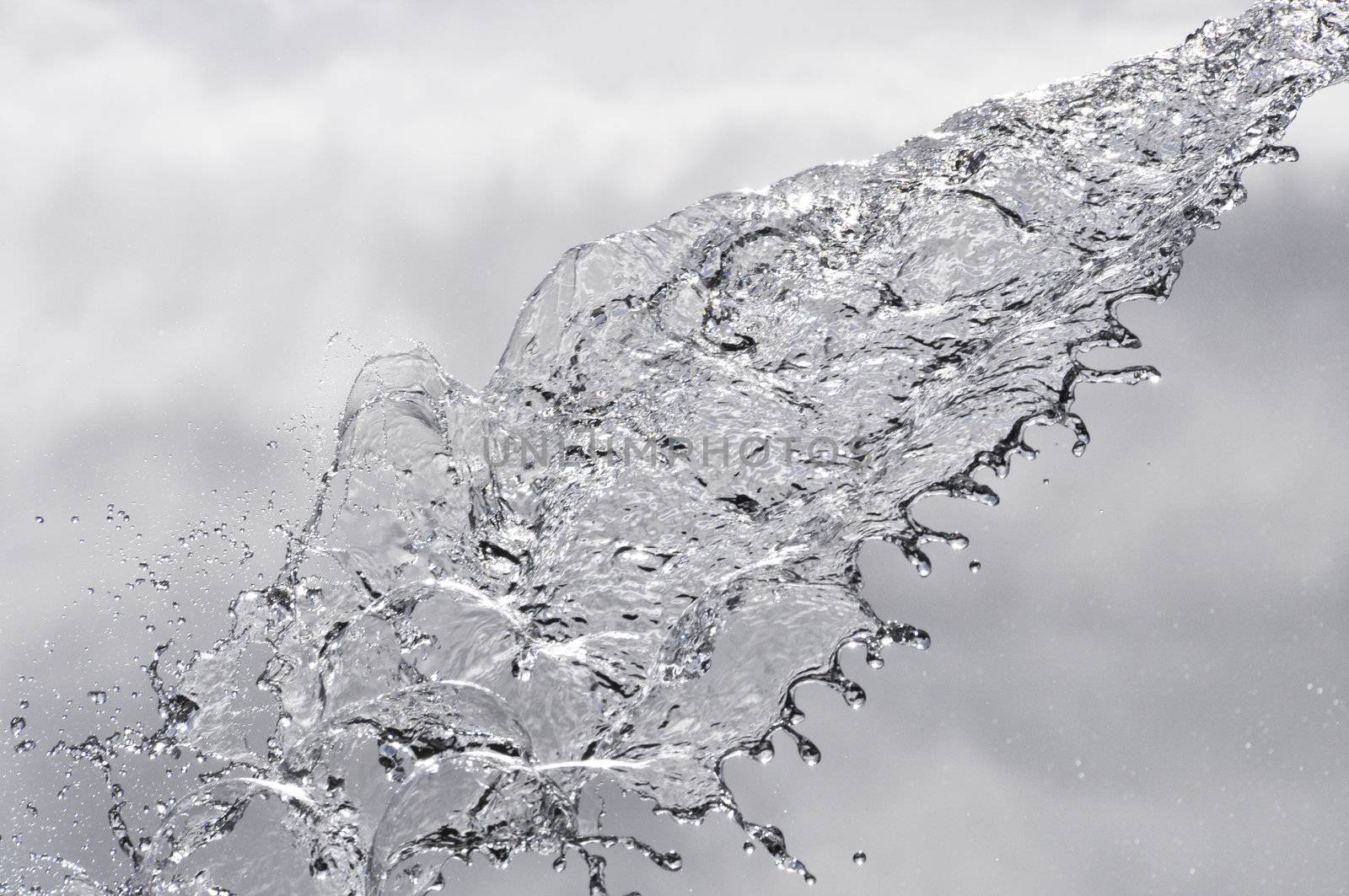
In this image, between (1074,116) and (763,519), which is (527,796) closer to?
(763,519)

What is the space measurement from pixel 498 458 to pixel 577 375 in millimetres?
457

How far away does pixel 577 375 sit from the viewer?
4223 millimetres

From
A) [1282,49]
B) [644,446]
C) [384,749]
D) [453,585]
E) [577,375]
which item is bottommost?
[384,749]

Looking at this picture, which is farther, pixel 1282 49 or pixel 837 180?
pixel 837 180

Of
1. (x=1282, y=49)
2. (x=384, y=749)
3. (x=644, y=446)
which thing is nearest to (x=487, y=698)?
(x=384, y=749)

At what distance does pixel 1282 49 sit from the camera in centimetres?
391

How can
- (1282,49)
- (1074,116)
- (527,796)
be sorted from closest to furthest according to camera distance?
(527,796), (1282,49), (1074,116)

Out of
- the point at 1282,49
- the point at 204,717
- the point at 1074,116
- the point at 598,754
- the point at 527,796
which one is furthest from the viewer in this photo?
the point at 204,717

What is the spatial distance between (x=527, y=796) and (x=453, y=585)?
0.96 m

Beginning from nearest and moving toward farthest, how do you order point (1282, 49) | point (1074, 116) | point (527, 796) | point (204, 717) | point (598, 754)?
point (527, 796), point (598, 754), point (1282, 49), point (1074, 116), point (204, 717)

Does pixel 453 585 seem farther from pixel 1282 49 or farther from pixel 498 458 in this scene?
pixel 1282 49

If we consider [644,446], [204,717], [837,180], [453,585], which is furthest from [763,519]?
[204,717]

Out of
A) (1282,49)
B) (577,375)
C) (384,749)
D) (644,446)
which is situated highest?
(1282,49)

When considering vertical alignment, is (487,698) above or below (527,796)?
above
